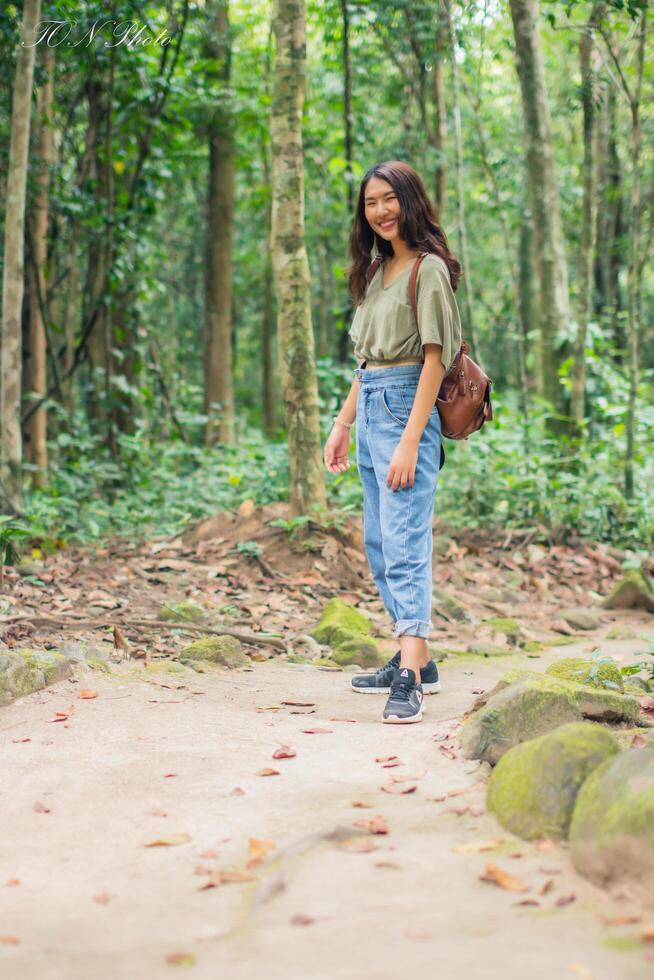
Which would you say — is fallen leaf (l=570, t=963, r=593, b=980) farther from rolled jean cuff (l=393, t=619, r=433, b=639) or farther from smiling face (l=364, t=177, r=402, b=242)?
smiling face (l=364, t=177, r=402, b=242)

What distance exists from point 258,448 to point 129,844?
7.22m

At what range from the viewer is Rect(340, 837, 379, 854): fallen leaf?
2422 mm

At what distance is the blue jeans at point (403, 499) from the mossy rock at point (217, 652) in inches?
47.0

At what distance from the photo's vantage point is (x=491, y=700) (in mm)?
3256

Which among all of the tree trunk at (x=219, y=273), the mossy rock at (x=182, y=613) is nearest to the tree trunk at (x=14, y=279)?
the mossy rock at (x=182, y=613)

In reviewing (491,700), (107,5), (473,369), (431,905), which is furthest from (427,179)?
(431,905)

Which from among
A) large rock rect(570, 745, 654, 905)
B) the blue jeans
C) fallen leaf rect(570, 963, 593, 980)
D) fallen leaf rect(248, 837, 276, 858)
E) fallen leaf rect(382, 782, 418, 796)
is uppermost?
the blue jeans

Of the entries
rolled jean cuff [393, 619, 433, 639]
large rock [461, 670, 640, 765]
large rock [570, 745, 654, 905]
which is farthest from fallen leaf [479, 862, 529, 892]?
rolled jean cuff [393, 619, 433, 639]

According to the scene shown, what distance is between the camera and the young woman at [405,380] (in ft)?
12.3

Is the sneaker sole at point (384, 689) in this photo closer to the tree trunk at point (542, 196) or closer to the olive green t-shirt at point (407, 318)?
the olive green t-shirt at point (407, 318)

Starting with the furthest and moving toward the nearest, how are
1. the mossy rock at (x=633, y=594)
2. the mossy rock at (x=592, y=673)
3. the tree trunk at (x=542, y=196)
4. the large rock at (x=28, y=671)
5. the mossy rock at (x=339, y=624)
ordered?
the tree trunk at (x=542, y=196), the mossy rock at (x=633, y=594), the mossy rock at (x=339, y=624), the large rock at (x=28, y=671), the mossy rock at (x=592, y=673)

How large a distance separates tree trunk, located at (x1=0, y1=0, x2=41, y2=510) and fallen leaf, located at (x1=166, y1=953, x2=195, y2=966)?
4922 millimetres

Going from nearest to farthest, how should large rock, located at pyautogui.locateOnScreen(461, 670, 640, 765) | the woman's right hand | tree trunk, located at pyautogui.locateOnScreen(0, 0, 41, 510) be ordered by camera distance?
large rock, located at pyautogui.locateOnScreen(461, 670, 640, 765) → the woman's right hand → tree trunk, located at pyautogui.locateOnScreen(0, 0, 41, 510)

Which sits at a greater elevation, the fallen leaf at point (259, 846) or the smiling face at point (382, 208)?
the smiling face at point (382, 208)
